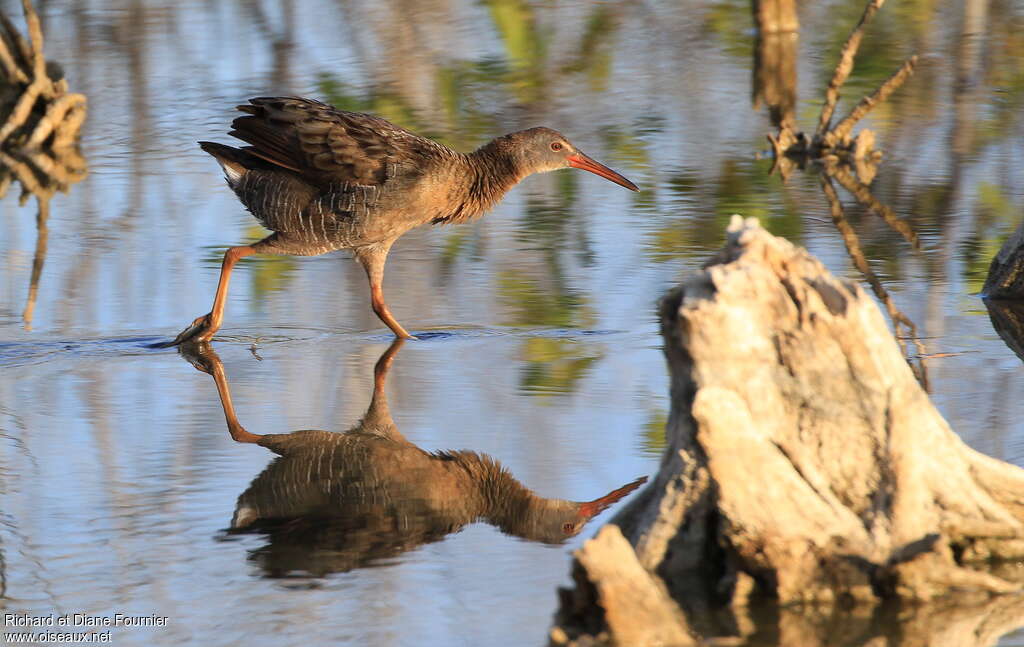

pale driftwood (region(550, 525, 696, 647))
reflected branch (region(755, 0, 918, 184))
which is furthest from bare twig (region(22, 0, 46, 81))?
pale driftwood (region(550, 525, 696, 647))

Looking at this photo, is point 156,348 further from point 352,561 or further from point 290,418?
point 352,561

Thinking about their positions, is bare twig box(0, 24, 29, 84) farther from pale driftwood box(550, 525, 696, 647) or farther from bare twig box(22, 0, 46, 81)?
pale driftwood box(550, 525, 696, 647)

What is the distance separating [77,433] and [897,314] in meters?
3.77

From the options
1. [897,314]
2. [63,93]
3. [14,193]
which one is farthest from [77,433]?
[63,93]

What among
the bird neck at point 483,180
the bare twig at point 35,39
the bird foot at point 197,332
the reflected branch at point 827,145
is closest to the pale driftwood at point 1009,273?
the bird neck at point 483,180

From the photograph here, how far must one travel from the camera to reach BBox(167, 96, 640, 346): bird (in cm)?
802

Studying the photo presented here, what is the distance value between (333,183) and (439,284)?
1297 millimetres

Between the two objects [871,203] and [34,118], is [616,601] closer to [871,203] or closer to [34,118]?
[871,203]

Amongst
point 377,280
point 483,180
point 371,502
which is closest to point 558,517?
point 371,502

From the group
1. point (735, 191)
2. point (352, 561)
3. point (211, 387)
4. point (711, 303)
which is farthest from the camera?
point (735, 191)

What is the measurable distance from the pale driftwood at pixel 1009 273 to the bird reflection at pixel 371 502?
3.33 meters

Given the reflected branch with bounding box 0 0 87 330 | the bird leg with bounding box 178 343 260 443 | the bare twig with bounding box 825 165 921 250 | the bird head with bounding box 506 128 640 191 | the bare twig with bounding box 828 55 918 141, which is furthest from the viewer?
the reflected branch with bounding box 0 0 87 330

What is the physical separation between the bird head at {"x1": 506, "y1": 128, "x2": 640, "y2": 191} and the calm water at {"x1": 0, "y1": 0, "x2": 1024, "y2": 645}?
63 cm

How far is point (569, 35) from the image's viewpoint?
17.1m
